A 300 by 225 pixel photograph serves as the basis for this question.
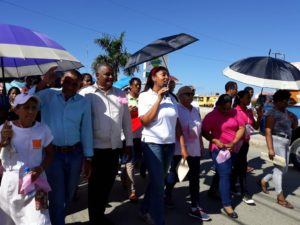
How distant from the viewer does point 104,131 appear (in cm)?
374

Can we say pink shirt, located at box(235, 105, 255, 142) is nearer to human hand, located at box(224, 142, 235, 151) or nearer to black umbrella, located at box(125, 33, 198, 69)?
human hand, located at box(224, 142, 235, 151)

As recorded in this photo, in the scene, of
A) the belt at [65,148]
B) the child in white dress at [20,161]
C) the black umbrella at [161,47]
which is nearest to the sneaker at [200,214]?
the belt at [65,148]

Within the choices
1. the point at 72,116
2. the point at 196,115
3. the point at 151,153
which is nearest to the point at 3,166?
the point at 72,116

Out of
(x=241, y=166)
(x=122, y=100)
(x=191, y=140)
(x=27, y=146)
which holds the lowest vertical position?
(x=241, y=166)

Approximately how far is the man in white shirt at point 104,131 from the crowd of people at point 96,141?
0.01 m

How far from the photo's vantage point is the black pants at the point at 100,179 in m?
3.85

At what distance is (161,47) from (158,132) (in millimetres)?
1400

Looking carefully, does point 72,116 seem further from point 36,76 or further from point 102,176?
point 36,76

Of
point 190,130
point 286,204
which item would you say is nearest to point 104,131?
point 190,130

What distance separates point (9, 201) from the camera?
281cm

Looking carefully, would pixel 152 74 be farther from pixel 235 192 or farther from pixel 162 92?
pixel 235 192

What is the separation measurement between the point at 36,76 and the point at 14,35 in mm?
2292

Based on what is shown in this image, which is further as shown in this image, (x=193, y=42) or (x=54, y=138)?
(x=193, y=42)

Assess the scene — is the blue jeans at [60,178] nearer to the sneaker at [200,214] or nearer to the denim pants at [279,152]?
the sneaker at [200,214]
